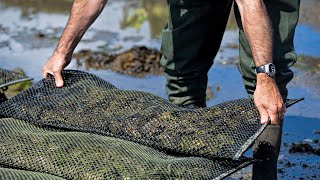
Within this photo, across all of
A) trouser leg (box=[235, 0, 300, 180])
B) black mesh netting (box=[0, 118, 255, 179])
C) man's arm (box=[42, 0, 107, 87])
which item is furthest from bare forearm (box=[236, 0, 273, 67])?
man's arm (box=[42, 0, 107, 87])

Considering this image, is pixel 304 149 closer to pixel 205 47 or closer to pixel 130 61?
A: pixel 205 47

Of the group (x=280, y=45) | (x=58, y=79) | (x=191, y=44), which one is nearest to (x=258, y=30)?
(x=280, y=45)

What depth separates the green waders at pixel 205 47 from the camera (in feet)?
12.8

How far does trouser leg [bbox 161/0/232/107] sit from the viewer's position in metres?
4.23

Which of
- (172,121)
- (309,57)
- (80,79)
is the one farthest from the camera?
(309,57)

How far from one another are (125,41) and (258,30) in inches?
169

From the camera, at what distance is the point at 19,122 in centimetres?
360

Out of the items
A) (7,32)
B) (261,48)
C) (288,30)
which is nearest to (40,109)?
(261,48)

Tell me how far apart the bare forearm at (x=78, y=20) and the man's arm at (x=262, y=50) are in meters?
0.81

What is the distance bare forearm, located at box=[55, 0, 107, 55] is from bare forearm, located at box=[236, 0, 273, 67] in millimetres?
841

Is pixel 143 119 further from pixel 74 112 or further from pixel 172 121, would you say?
pixel 74 112

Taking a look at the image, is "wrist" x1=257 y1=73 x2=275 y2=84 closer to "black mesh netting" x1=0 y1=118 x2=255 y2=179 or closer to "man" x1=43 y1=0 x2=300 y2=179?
"man" x1=43 y1=0 x2=300 y2=179

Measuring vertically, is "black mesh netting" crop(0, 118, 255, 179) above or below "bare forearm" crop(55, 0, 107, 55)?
below

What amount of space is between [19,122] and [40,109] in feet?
0.41
